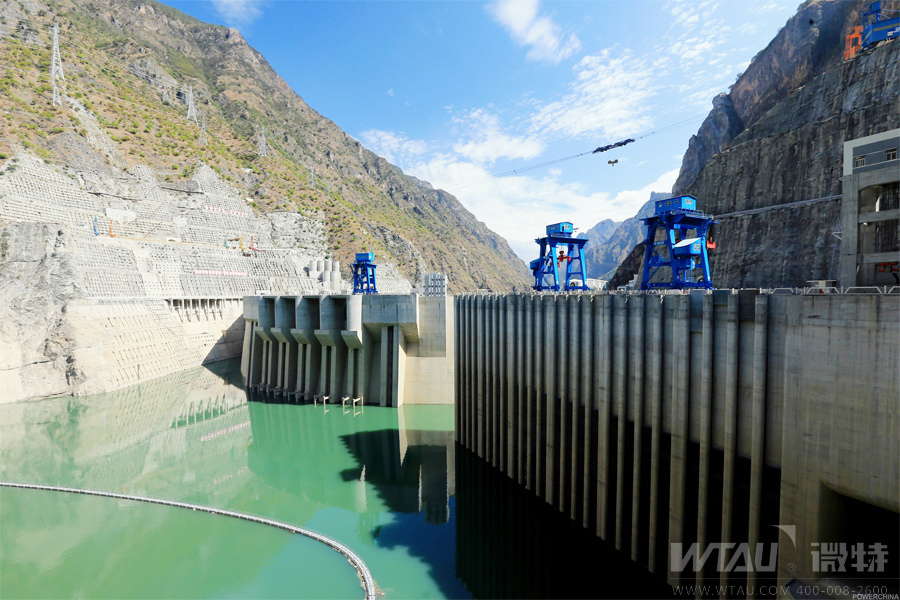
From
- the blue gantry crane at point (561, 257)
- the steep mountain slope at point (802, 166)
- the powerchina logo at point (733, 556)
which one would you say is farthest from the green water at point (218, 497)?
the steep mountain slope at point (802, 166)

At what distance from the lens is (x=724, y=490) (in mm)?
9234

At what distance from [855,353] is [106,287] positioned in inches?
2067

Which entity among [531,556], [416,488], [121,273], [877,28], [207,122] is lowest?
[416,488]

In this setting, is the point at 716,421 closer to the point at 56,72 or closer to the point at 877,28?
the point at 877,28

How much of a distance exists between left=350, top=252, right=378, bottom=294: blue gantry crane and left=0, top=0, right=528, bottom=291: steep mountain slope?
43.5m

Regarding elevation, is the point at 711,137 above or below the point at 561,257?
above

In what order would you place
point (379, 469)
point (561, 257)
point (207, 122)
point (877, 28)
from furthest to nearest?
point (207, 122)
point (877, 28)
point (561, 257)
point (379, 469)

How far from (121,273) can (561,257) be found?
4483 cm

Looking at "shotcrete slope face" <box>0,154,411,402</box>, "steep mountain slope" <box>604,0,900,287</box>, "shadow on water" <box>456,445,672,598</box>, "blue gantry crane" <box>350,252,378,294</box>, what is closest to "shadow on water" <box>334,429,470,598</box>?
"shadow on water" <box>456,445,672,598</box>

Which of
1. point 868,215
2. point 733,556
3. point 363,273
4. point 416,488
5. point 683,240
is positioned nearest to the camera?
point 733,556

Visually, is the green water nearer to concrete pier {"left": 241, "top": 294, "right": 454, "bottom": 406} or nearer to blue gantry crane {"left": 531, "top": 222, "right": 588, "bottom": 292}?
concrete pier {"left": 241, "top": 294, "right": 454, "bottom": 406}

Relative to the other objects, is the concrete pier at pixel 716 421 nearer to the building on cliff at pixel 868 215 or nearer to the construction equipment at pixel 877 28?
the building on cliff at pixel 868 215

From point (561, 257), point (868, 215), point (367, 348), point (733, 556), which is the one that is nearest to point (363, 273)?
point (367, 348)

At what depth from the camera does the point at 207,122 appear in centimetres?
10088
